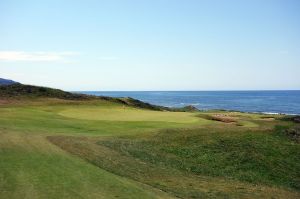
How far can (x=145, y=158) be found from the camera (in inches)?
938

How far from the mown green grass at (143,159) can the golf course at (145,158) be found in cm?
3

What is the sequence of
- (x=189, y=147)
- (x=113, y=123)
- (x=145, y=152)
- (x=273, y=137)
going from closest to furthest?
1. (x=145, y=152)
2. (x=189, y=147)
3. (x=273, y=137)
4. (x=113, y=123)

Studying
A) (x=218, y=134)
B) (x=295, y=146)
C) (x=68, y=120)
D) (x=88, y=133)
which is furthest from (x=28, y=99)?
(x=295, y=146)

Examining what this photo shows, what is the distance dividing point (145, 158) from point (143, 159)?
315mm

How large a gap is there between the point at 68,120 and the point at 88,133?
7525mm

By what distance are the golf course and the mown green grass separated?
33mm

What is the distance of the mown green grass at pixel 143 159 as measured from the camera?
51.5 feet

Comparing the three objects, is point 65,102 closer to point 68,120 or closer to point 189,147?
point 68,120

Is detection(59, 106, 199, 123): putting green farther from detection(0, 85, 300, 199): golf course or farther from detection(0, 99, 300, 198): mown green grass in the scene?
detection(0, 99, 300, 198): mown green grass

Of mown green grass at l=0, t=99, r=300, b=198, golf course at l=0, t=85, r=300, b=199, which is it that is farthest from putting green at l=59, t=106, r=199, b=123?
mown green grass at l=0, t=99, r=300, b=198

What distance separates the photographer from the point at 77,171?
1758cm

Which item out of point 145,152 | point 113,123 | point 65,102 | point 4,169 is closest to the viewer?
point 4,169

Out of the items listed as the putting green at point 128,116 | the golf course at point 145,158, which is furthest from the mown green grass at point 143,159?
the putting green at point 128,116

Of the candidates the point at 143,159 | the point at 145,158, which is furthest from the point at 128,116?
the point at 143,159
